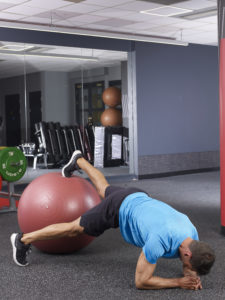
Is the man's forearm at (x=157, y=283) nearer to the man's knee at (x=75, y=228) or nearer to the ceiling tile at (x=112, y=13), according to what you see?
the man's knee at (x=75, y=228)

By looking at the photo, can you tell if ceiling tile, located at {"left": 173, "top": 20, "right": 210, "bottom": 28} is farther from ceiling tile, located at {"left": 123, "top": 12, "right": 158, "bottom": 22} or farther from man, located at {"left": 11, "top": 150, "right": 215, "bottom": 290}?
man, located at {"left": 11, "top": 150, "right": 215, "bottom": 290}

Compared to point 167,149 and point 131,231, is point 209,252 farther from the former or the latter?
point 167,149

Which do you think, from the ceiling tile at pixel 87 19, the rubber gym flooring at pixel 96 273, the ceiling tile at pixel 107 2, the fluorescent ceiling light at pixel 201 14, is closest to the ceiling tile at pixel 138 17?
the ceiling tile at pixel 87 19

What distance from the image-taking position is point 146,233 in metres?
3.20

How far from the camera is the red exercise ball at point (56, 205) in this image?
13.0 feet

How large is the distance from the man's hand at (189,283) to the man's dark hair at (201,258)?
1.19 ft

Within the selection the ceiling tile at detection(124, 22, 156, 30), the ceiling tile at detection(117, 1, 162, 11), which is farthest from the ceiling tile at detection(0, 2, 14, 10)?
the ceiling tile at detection(124, 22, 156, 30)

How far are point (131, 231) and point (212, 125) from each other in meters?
7.36

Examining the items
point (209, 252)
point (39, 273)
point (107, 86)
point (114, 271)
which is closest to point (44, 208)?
point (39, 273)

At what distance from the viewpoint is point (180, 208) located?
6.26 m

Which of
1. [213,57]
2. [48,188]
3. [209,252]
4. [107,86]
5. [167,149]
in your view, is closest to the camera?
[209,252]

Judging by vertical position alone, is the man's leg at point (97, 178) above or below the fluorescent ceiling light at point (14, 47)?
below

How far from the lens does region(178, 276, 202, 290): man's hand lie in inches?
131

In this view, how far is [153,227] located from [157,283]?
1.41 feet
